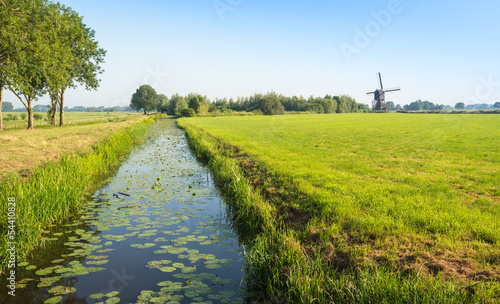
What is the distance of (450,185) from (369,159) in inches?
200

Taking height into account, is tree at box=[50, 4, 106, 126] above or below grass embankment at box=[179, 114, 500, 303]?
above

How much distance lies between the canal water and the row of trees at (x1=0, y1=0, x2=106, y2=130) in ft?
66.2

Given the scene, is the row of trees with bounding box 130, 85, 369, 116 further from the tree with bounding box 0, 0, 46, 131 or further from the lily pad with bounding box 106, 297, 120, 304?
the lily pad with bounding box 106, 297, 120, 304

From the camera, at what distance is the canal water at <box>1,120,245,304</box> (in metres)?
4.74

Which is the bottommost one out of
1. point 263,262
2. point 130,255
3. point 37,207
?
point 130,255

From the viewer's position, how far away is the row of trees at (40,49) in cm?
2184

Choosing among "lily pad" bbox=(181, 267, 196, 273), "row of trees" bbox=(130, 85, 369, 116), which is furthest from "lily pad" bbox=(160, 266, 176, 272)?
"row of trees" bbox=(130, 85, 369, 116)

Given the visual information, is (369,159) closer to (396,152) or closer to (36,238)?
(396,152)

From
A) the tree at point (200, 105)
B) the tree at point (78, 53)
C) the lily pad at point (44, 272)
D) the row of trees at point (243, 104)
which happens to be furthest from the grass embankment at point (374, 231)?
the tree at point (200, 105)

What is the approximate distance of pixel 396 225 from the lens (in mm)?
6152

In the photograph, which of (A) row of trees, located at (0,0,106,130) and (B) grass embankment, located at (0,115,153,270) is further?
(A) row of trees, located at (0,0,106,130)

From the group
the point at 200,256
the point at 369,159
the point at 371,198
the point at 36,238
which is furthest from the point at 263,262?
the point at 369,159

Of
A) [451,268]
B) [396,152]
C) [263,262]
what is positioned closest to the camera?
[451,268]

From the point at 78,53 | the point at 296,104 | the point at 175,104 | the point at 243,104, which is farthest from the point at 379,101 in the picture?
the point at 78,53
